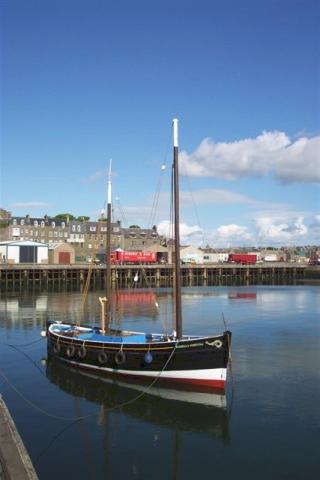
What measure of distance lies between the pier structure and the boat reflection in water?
52.8 m

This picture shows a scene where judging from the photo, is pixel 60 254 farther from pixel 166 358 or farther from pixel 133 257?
pixel 166 358

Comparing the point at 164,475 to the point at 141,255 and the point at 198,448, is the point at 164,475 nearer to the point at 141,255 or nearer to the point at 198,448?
the point at 198,448

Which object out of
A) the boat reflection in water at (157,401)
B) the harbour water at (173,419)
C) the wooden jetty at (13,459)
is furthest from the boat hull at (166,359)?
the wooden jetty at (13,459)

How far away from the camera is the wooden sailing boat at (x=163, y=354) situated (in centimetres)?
2236

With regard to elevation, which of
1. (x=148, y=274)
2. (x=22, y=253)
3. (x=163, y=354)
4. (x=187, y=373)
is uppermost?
(x=22, y=253)

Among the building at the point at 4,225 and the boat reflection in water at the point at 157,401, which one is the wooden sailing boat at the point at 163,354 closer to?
the boat reflection in water at the point at 157,401

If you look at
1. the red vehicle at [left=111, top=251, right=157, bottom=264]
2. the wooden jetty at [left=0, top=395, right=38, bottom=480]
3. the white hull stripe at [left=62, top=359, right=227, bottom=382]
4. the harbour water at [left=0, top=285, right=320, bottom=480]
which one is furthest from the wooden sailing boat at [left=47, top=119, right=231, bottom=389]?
the red vehicle at [left=111, top=251, right=157, bottom=264]

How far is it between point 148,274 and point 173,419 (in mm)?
101910

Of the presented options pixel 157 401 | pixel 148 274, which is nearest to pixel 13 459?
pixel 157 401

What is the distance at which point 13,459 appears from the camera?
10492 mm

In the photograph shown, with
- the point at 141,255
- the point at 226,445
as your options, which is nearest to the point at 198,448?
the point at 226,445

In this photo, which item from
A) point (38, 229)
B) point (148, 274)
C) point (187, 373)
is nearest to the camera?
point (187, 373)

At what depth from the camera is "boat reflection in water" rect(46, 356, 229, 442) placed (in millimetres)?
19250

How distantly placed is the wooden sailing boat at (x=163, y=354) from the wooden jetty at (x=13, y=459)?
37.9ft
